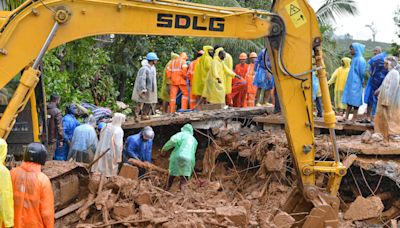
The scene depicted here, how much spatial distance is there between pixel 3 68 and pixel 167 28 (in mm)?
1897

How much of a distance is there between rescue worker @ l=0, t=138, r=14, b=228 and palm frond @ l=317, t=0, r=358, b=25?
15.9 meters

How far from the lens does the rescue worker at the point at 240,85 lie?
620 inches

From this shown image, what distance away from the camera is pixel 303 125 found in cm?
737

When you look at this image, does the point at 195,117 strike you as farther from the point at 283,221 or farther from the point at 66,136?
the point at 283,221

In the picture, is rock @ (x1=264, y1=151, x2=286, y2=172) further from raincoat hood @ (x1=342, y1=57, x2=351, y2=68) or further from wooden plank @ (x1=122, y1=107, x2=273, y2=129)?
raincoat hood @ (x1=342, y1=57, x2=351, y2=68)

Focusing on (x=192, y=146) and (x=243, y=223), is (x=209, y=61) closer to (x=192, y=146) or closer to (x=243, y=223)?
(x=192, y=146)

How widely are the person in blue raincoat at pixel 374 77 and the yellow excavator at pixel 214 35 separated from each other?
4547 millimetres

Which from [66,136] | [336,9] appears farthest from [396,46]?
[66,136]

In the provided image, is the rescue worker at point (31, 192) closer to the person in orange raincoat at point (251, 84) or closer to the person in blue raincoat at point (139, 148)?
the person in blue raincoat at point (139, 148)

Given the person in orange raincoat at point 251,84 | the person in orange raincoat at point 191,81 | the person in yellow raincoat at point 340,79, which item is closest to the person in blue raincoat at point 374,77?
the person in yellow raincoat at point 340,79

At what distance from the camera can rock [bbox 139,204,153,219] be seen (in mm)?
7336

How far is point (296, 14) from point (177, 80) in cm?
824

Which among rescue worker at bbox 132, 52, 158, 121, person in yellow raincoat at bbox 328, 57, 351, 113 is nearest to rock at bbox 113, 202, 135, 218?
rescue worker at bbox 132, 52, 158, 121

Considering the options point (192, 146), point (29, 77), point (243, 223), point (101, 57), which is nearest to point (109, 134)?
point (192, 146)
